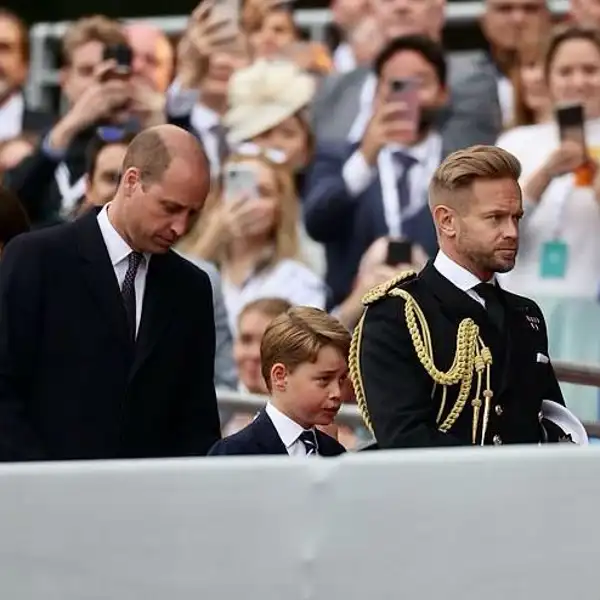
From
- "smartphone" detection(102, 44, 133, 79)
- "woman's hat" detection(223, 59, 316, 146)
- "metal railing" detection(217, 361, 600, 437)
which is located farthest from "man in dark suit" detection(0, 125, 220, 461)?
"smartphone" detection(102, 44, 133, 79)

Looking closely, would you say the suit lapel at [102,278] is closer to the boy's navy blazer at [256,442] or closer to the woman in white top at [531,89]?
the boy's navy blazer at [256,442]

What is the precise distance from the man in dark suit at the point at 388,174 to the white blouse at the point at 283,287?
0.09 meters

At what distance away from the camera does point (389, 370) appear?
4.34 meters

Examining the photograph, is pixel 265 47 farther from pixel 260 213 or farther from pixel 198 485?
pixel 198 485

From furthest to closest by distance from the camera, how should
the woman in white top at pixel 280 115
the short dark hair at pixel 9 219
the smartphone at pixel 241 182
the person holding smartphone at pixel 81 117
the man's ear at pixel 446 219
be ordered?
the person holding smartphone at pixel 81 117, the woman in white top at pixel 280 115, the smartphone at pixel 241 182, the short dark hair at pixel 9 219, the man's ear at pixel 446 219

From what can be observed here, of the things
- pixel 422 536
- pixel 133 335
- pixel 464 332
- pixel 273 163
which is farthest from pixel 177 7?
pixel 422 536

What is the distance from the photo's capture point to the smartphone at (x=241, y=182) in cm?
845

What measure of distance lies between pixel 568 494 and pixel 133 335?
1.71 meters

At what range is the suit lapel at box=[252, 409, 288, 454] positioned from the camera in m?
5.08

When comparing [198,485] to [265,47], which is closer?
[198,485]

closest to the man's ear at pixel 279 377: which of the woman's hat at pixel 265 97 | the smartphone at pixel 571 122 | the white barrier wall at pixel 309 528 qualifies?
the white barrier wall at pixel 309 528

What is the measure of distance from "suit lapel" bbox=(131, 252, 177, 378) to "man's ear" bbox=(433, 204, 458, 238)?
100 cm

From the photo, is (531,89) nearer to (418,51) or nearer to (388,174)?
(418,51)

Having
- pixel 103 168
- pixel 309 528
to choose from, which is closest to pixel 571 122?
pixel 103 168
